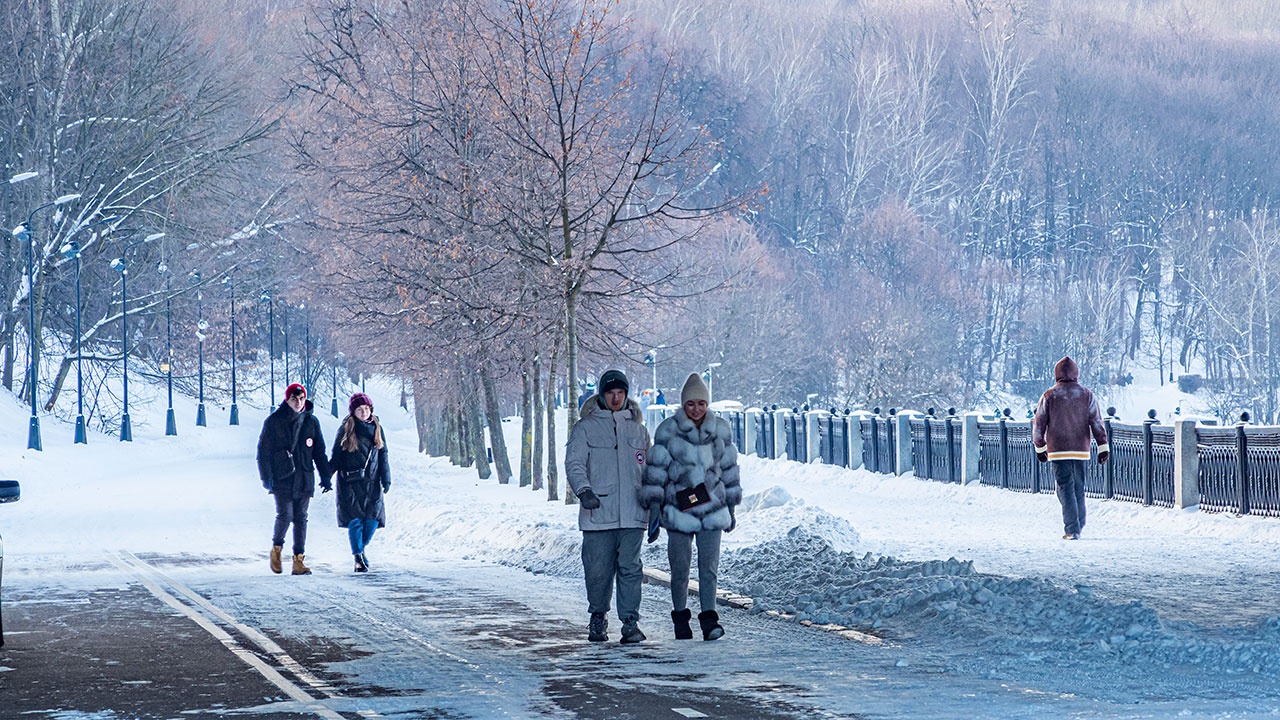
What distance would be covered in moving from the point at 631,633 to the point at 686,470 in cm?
105

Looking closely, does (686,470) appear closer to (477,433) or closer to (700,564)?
(700,564)

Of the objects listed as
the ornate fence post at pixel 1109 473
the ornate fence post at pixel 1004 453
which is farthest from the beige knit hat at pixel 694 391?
the ornate fence post at pixel 1004 453

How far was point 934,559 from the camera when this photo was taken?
626 inches

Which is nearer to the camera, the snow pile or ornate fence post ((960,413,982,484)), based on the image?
the snow pile

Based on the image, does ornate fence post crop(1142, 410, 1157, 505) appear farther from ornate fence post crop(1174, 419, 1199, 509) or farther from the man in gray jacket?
the man in gray jacket

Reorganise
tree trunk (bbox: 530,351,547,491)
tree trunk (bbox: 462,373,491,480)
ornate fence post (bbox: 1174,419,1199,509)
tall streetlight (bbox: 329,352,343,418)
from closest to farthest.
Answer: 1. ornate fence post (bbox: 1174,419,1199,509)
2. tree trunk (bbox: 530,351,547,491)
3. tree trunk (bbox: 462,373,491,480)
4. tall streetlight (bbox: 329,352,343,418)

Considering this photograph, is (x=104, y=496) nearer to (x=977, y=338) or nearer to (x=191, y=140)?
(x=191, y=140)

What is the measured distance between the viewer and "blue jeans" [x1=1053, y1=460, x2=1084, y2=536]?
61.3 feet

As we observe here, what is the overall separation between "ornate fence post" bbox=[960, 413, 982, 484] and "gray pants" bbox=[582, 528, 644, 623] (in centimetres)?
1862

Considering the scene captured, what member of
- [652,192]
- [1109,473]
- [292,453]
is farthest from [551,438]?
[652,192]

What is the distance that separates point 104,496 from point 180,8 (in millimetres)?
38874

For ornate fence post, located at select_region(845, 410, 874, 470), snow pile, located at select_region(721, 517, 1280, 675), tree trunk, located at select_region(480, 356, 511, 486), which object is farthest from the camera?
ornate fence post, located at select_region(845, 410, 874, 470)

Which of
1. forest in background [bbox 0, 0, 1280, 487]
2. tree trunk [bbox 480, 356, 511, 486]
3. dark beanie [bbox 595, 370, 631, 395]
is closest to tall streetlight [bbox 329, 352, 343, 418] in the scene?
forest in background [bbox 0, 0, 1280, 487]

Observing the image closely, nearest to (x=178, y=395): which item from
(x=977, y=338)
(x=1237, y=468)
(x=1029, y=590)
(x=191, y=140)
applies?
(x=191, y=140)
